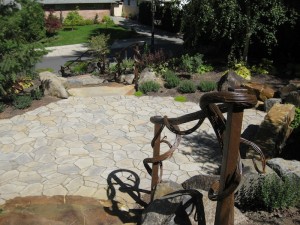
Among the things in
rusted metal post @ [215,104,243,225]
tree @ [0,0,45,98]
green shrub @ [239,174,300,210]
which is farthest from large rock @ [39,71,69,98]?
rusted metal post @ [215,104,243,225]

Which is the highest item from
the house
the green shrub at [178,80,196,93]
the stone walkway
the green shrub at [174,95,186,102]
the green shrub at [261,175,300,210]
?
the house

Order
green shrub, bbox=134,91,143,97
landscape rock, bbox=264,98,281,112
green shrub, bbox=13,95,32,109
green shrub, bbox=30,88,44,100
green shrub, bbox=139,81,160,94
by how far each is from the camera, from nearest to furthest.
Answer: landscape rock, bbox=264,98,281,112 → green shrub, bbox=13,95,32,109 → green shrub, bbox=30,88,44,100 → green shrub, bbox=134,91,143,97 → green shrub, bbox=139,81,160,94

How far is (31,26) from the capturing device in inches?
515

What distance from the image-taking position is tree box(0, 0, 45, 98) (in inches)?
456

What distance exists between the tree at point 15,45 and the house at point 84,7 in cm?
2501

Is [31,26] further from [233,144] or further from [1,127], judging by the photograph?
[233,144]

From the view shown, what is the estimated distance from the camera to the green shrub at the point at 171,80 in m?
Answer: 13.5

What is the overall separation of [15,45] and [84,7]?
28903mm

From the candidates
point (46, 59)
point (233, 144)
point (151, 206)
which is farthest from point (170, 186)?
point (46, 59)

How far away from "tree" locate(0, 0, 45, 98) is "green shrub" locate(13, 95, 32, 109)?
1.74ft

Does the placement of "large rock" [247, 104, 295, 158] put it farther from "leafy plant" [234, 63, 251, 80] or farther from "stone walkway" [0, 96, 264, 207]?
"leafy plant" [234, 63, 251, 80]

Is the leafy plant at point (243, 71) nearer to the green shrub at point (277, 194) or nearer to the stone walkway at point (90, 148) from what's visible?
the stone walkway at point (90, 148)

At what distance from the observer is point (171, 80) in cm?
1352

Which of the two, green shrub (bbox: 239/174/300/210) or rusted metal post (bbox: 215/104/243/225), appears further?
green shrub (bbox: 239/174/300/210)
